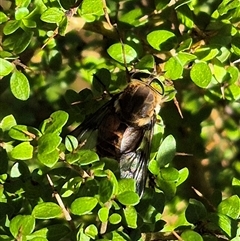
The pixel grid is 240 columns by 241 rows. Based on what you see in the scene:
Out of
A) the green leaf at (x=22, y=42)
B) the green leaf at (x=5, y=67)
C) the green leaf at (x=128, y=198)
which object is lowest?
the green leaf at (x=128, y=198)

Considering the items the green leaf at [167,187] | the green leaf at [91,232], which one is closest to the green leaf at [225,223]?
the green leaf at [167,187]

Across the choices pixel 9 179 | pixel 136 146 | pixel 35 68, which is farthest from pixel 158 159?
pixel 35 68

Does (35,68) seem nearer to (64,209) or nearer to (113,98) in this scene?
(113,98)

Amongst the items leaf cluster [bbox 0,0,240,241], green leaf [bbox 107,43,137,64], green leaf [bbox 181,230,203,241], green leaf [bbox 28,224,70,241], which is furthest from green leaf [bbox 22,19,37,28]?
green leaf [bbox 181,230,203,241]

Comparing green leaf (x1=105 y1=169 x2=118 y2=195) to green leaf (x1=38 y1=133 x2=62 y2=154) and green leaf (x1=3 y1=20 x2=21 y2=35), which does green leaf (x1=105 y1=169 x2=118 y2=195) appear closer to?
green leaf (x1=38 y1=133 x2=62 y2=154)

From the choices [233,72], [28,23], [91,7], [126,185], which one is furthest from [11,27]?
[233,72]

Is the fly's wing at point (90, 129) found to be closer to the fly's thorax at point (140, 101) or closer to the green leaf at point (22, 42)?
the fly's thorax at point (140, 101)

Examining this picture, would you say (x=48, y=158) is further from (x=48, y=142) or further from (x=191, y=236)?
(x=191, y=236)
